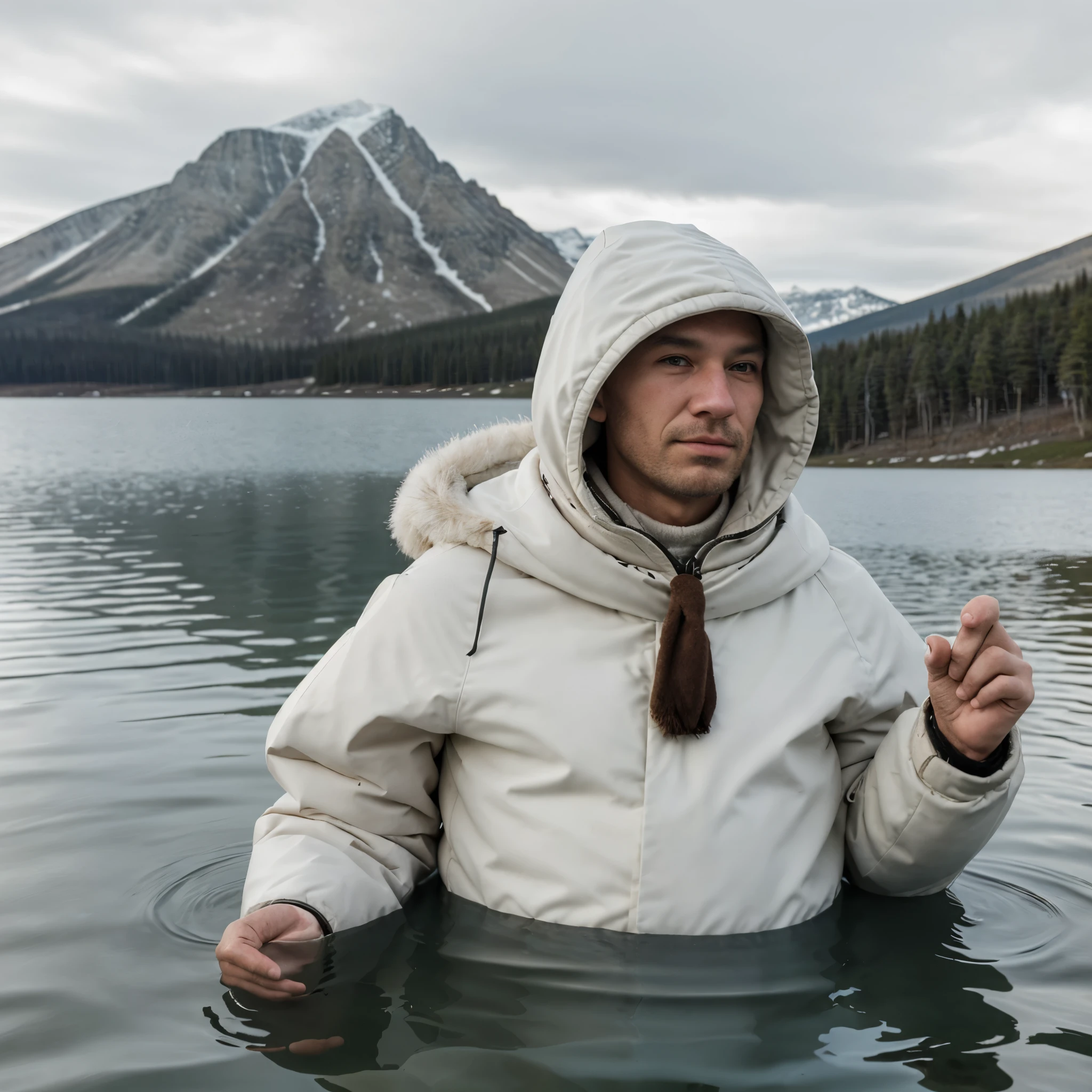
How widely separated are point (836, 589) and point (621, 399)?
3.41 ft

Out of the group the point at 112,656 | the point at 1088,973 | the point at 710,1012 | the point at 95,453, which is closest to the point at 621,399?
the point at 710,1012

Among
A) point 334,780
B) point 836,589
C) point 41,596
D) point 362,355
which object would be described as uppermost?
point 362,355

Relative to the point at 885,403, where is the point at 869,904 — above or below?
below

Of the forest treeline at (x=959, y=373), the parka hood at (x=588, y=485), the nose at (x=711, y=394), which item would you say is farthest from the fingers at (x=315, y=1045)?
the forest treeline at (x=959, y=373)

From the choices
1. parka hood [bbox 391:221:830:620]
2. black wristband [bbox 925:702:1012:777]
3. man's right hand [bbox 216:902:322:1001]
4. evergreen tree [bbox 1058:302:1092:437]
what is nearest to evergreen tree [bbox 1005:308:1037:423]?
evergreen tree [bbox 1058:302:1092:437]

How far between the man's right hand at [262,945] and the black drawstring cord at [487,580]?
99 cm

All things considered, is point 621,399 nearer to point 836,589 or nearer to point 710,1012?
point 836,589

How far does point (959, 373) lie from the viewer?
105062mm

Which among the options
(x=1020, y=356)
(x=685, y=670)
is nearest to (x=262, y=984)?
(x=685, y=670)

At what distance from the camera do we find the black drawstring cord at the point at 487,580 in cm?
352

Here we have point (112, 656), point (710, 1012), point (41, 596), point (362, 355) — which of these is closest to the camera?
point (710, 1012)

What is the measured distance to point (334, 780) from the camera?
3.60m

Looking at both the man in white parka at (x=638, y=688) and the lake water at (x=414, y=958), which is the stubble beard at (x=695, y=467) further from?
the lake water at (x=414, y=958)

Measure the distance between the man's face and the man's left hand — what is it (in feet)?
2.90
